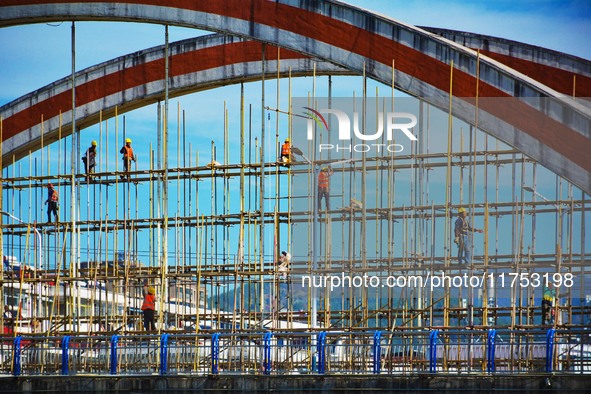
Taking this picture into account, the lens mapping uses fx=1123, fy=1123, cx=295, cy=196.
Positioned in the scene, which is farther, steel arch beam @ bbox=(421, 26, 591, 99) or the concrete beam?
the concrete beam

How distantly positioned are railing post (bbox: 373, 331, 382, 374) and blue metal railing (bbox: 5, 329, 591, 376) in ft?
0.06

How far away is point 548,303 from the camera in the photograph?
25109 millimetres

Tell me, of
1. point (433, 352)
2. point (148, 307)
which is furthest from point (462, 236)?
point (148, 307)

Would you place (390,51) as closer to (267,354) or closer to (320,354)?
(320,354)

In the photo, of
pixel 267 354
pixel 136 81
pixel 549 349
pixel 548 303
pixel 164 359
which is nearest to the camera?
pixel 549 349

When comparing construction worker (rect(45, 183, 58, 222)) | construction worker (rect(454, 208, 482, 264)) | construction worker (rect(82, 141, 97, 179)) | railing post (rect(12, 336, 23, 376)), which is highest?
construction worker (rect(82, 141, 97, 179))

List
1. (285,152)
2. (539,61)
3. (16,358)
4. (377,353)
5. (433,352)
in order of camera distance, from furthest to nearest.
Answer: (285,152) < (539,61) < (16,358) < (377,353) < (433,352)

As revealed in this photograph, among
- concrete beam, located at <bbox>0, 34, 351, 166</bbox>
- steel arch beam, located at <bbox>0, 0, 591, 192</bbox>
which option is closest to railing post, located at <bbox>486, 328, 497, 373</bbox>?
steel arch beam, located at <bbox>0, 0, 591, 192</bbox>

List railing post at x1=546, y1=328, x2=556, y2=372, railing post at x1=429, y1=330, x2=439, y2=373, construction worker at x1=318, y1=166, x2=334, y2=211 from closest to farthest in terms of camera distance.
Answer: railing post at x1=546, y1=328, x2=556, y2=372
railing post at x1=429, y1=330, x2=439, y2=373
construction worker at x1=318, y1=166, x2=334, y2=211

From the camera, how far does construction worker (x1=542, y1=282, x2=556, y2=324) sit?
2480 centimetres

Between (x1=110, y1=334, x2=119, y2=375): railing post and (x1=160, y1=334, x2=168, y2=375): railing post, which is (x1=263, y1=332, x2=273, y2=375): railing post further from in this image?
(x1=110, y1=334, x2=119, y2=375): railing post

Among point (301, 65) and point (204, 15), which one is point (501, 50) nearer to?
point (301, 65)

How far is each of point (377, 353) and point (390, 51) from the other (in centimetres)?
645

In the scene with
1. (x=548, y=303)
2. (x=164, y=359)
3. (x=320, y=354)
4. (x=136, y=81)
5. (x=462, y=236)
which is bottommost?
(x=164, y=359)
